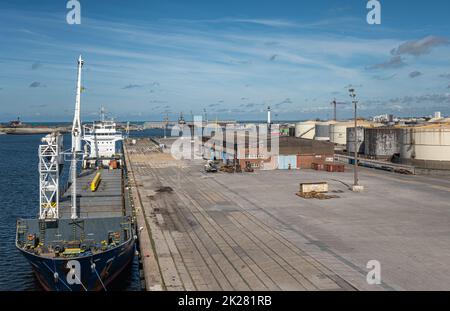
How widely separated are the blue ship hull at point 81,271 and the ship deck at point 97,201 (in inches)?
355

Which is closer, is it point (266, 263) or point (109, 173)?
point (266, 263)

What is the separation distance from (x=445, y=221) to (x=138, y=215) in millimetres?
25275

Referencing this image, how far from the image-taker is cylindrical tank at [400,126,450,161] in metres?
68.6

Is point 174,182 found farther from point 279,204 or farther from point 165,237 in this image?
point 165,237

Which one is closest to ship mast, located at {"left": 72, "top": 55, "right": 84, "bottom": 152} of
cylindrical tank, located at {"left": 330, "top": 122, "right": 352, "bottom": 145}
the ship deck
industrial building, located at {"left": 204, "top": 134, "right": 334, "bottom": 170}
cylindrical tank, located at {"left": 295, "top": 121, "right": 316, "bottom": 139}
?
the ship deck

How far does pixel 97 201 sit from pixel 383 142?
212ft

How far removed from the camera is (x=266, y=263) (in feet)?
84.5

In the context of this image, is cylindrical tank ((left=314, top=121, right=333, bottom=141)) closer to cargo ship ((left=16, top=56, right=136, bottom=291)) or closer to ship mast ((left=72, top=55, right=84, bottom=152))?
cargo ship ((left=16, top=56, right=136, bottom=291))

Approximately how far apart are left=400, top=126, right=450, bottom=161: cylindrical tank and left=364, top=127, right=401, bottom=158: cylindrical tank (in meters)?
8.00

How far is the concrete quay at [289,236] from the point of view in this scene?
23406 millimetres

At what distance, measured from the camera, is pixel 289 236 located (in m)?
31.9

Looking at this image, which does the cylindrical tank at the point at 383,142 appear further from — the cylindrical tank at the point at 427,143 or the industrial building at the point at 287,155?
the industrial building at the point at 287,155

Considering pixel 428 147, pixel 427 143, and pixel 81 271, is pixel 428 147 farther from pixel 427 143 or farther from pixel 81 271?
pixel 81 271

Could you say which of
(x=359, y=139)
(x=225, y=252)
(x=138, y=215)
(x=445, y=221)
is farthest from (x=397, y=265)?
(x=359, y=139)
